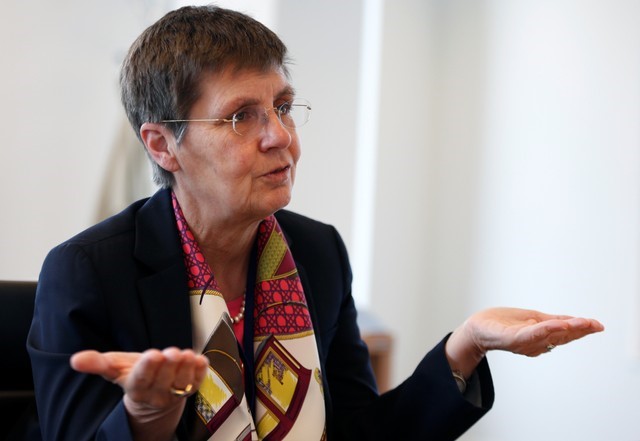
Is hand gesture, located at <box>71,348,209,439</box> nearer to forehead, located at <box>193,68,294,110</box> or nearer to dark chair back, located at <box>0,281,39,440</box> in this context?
dark chair back, located at <box>0,281,39,440</box>

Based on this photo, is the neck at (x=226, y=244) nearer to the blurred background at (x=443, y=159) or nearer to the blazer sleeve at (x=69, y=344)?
the blazer sleeve at (x=69, y=344)

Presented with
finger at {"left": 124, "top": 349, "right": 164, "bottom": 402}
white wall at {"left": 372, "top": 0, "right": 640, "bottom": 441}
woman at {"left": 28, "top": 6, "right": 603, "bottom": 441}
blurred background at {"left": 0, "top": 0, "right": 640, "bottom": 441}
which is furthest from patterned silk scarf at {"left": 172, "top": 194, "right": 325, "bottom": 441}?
white wall at {"left": 372, "top": 0, "right": 640, "bottom": 441}

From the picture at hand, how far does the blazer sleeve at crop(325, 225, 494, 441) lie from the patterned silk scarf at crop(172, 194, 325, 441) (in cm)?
11

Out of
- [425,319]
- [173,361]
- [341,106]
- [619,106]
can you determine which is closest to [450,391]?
[173,361]

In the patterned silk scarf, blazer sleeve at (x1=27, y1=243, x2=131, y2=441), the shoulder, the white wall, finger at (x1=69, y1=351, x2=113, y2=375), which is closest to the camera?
finger at (x1=69, y1=351, x2=113, y2=375)

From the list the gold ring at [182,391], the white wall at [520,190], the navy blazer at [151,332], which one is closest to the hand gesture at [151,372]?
the gold ring at [182,391]

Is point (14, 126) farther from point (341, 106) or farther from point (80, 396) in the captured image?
point (341, 106)

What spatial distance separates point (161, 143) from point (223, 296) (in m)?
0.31

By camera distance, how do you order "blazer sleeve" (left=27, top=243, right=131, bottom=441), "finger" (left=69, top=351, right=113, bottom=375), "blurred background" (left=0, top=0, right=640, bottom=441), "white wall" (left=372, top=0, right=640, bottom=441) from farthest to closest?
"white wall" (left=372, top=0, right=640, bottom=441)
"blurred background" (left=0, top=0, right=640, bottom=441)
"blazer sleeve" (left=27, top=243, right=131, bottom=441)
"finger" (left=69, top=351, right=113, bottom=375)

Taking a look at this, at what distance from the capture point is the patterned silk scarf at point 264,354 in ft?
4.16

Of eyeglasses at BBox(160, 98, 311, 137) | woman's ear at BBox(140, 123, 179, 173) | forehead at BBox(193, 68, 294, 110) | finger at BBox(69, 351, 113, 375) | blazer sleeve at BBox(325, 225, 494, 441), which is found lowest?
blazer sleeve at BBox(325, 225, 494, 441)

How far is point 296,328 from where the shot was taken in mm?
1429

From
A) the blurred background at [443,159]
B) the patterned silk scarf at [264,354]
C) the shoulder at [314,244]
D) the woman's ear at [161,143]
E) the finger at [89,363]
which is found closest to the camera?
the finger at [89,363]

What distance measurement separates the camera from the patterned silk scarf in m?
1.27
